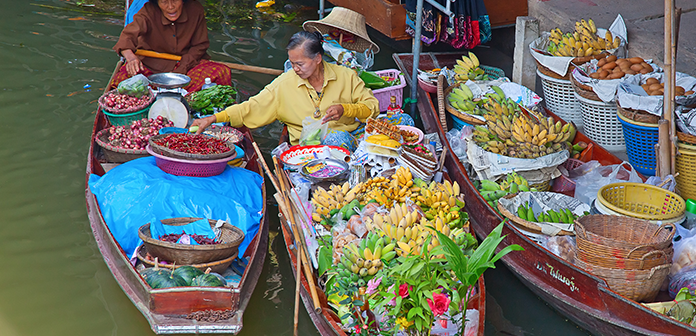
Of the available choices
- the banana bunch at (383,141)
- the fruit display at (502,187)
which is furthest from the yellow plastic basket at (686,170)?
the banana bunch at (383,141)

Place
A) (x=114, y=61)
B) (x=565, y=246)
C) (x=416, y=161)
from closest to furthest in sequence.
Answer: (x=565, y=246), (x=416, y=161), (x=114, y=61)

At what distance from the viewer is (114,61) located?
24.8ft

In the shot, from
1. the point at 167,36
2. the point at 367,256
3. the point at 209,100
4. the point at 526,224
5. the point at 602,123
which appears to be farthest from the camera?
the point at 167,36

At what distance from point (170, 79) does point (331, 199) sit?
2293 millimetres

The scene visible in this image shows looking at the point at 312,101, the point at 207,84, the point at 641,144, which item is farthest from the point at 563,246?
the point at 207,84

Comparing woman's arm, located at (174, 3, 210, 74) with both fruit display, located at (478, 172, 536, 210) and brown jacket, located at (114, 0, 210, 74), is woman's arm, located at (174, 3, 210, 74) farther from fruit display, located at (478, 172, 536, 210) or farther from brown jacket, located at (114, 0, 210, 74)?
fruit display, located at (478, 172, 536, 210)

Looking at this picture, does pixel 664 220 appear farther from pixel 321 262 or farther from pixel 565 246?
pixel 321 262

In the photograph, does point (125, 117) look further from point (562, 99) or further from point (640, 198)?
point (640, 198)

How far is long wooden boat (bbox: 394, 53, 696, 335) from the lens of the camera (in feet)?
9.76

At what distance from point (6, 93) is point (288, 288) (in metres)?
4.45

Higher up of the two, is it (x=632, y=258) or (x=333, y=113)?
(x=333, y=113)

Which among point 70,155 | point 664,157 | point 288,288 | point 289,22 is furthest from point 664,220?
point 289,22

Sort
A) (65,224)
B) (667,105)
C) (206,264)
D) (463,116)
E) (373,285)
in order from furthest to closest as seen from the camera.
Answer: (463,116) < (65,224) < (667,105) < (206,264) < (373,285)

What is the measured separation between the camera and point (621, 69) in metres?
4.61
